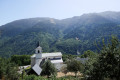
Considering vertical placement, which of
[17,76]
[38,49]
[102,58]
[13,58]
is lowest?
[13,58]

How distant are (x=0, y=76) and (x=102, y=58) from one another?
28.0 metres

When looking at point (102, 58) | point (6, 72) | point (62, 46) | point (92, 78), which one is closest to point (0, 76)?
point (6, 72)

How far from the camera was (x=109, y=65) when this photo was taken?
695 centimetres

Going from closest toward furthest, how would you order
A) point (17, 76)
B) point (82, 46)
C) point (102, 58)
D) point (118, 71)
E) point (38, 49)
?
point (118, 71), point (102, 58), point (17, 76), point (38, 49), point (82, 46)

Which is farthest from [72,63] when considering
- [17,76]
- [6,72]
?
[6,72]

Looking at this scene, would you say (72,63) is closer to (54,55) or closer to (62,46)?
(54,55)

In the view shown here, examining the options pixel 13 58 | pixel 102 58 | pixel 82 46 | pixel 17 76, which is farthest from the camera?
pixel 82 46

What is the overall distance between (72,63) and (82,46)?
9756 centimetres

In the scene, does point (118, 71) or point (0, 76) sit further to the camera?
point (0, 76)

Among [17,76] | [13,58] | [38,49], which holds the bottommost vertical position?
[13,58]

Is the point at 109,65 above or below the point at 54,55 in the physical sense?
above

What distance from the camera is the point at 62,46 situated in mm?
123938

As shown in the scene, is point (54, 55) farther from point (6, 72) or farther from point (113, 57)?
point (113, 57)

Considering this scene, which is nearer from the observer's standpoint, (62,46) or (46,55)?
(46,55)
